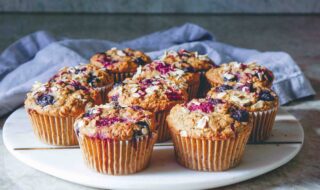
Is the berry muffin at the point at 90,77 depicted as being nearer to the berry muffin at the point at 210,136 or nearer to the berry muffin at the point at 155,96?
the berry muffin at the point at 155,96

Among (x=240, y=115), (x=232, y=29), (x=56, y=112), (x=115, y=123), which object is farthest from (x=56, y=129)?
(x=232, y=29)

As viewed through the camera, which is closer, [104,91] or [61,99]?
[61,99]

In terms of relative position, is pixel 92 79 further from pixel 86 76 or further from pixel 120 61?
pixel 120 61

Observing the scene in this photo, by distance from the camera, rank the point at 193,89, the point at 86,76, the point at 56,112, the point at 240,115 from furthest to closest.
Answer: the point at 193,89
the point at 86,76
the point at 56,112
the point at 240,115

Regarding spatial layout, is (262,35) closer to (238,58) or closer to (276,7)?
(276,7)

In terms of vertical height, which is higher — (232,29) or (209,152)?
(209,152)

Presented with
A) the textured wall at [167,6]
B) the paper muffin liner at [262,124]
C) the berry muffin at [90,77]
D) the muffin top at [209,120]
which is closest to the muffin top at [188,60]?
the berry muffin at [90,77]
